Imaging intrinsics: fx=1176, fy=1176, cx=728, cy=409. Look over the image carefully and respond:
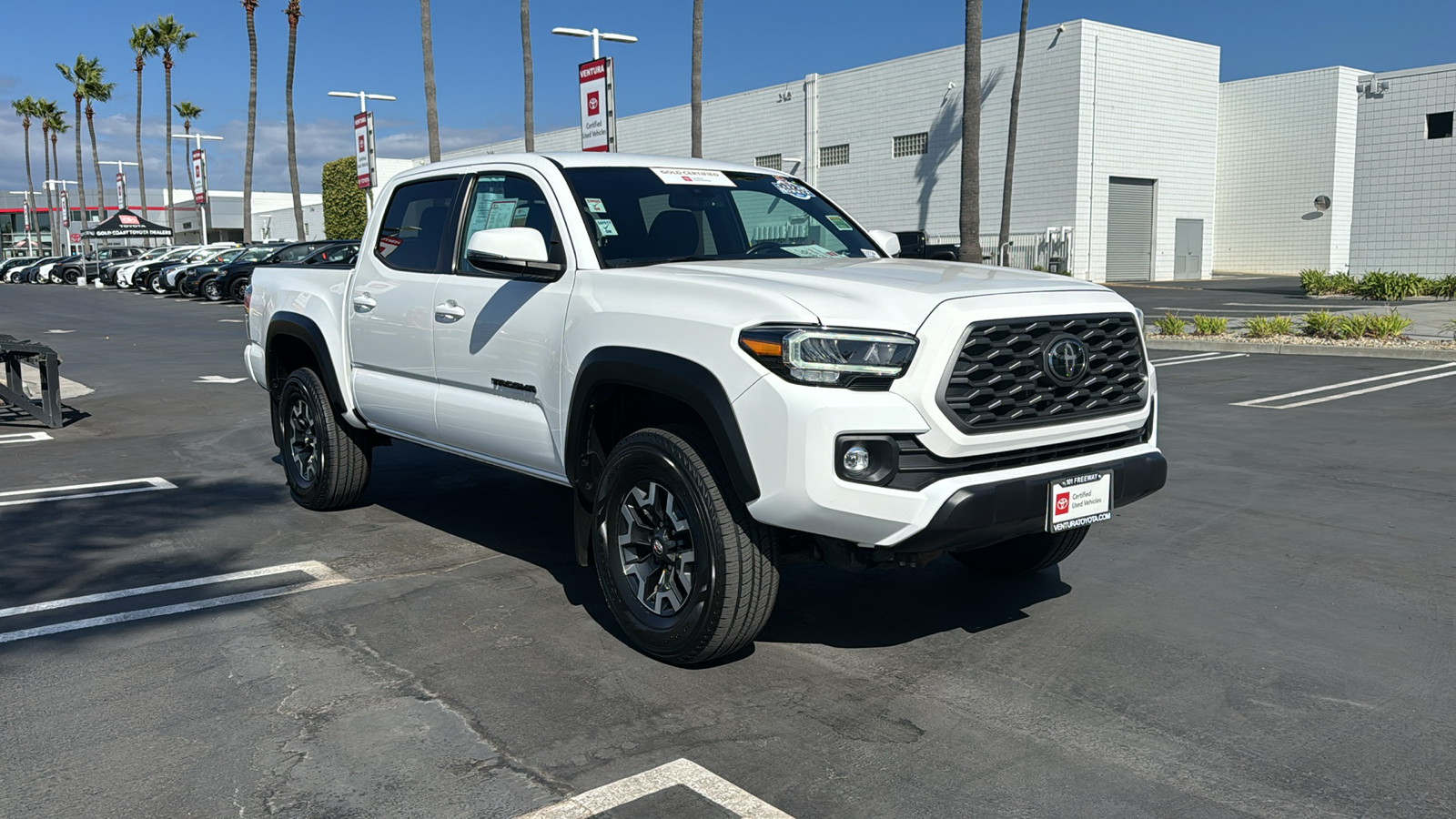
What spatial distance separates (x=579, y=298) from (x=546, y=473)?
0.83 meters

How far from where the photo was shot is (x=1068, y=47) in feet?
128

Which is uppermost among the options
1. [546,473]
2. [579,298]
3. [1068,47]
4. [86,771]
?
[1068,47]

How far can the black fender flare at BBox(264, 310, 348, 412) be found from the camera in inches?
261

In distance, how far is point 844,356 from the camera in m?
3.86

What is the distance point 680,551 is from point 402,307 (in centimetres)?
241

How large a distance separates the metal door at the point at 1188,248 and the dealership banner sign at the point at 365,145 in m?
30.0

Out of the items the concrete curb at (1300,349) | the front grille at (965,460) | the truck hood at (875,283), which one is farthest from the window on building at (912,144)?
the front grille at (965,460)

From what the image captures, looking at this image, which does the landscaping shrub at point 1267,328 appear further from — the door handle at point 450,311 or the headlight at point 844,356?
the headlight at point 844,356

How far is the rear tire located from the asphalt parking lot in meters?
0.10

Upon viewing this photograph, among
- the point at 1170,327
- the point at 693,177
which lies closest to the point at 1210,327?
the point at 1170,327

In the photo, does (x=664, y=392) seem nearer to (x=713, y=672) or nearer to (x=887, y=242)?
(x=713, y=672)

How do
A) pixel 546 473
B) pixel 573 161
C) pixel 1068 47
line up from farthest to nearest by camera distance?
pixel 1068 47 → pixel 573 161 → pixel 546 473

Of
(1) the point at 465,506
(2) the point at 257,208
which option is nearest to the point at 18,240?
(2) the point at 257,208

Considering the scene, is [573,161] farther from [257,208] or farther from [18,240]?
[18,240]
